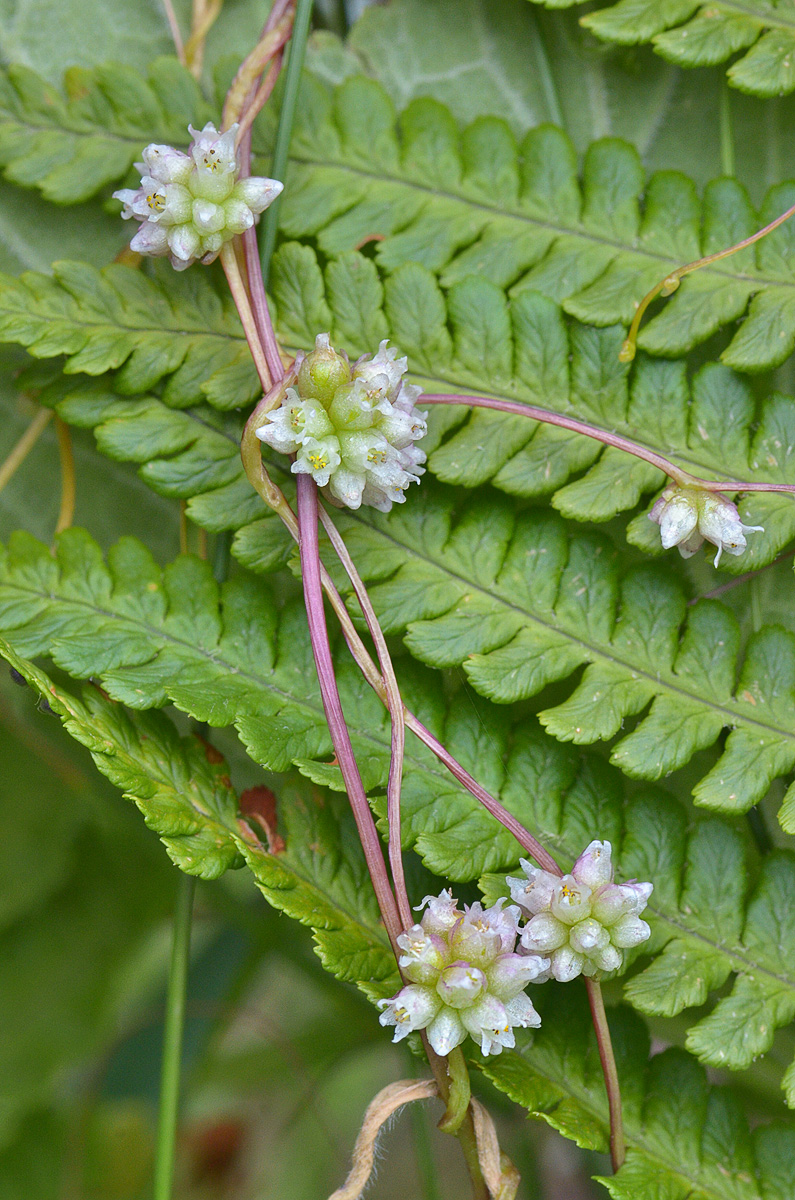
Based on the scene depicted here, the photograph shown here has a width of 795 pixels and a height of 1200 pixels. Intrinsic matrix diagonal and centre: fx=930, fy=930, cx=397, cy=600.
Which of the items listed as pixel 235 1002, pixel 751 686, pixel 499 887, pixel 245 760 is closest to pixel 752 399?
pixel 751 686

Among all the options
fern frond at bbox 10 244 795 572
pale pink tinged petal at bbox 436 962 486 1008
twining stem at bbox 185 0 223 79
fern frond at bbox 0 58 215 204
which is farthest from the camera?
twining stem at bbox 185 0 223 79

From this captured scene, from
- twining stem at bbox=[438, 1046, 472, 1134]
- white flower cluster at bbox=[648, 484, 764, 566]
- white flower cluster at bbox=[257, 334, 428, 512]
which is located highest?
white flower cluster at bbox=[257, 334, 428, 512]

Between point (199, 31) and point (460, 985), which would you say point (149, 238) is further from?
point (460, 985)

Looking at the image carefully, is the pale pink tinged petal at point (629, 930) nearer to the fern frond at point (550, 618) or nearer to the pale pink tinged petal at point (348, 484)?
the fern frond at point (550, 618)

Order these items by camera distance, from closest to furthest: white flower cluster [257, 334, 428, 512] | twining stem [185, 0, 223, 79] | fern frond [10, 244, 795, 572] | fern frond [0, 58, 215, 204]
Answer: white flower cluster [257, 334, 428, 512] < fern frond [10, 244, 795, 572] < fern frond [0, 58, 215, 204] < twining stem [185, 0, 223, 79]

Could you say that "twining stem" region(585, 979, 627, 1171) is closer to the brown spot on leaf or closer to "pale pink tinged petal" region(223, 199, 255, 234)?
the brown spot on leaf

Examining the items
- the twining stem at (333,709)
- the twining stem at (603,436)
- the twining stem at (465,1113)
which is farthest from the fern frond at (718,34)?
the twining stem at (465,1113)

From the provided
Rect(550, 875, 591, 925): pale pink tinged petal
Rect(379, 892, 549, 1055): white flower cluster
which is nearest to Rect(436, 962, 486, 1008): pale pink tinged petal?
Rect(379, 892, 549, 1055): white flower cluster
